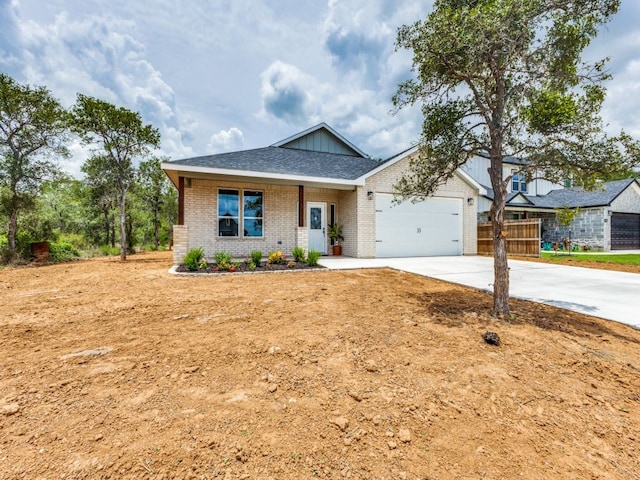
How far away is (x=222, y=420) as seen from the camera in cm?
185

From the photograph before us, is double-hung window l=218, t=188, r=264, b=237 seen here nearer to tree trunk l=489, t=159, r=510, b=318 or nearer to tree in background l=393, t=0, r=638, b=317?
tree in background l=393, t=0, r=638, b=317

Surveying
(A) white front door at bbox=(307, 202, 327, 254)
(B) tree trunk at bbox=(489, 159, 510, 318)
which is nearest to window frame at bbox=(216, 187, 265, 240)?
(A) white front door at bbox=(307, 202, 327, 254)

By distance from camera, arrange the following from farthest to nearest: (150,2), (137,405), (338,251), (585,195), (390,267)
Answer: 1. (585,195)
2. (338,251)
3. (390,267)
4. (150,2)
5. (137,405)

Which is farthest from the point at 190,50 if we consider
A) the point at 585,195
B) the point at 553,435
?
the point at 585,195

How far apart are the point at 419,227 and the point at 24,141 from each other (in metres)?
18.2

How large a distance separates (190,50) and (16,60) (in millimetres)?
7518

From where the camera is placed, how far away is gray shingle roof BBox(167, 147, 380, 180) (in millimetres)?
9516

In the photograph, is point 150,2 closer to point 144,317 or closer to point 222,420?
point 144,317

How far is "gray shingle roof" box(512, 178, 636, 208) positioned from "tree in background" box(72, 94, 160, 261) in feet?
76.5

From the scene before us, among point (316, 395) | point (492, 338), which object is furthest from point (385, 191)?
point (316, 395)

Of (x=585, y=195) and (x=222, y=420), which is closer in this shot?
(x=222, y=420)

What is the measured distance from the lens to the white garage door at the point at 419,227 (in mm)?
11844

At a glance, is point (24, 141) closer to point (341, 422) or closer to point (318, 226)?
point (318, 226)

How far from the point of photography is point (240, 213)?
34.9 feet
